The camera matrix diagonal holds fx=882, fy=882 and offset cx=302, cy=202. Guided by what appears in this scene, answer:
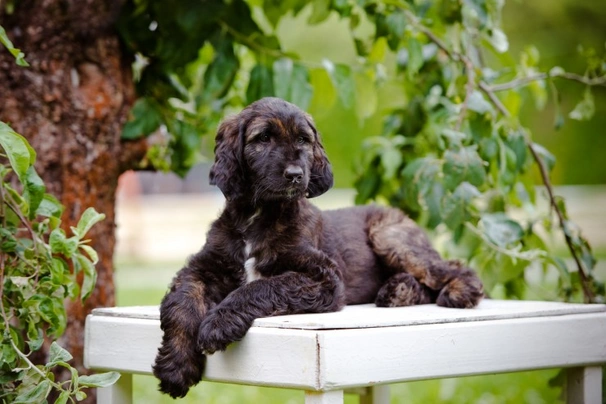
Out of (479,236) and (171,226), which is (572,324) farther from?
(171,226)

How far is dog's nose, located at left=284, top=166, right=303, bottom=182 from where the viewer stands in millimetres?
3152

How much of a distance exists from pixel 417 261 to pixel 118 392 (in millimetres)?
1406

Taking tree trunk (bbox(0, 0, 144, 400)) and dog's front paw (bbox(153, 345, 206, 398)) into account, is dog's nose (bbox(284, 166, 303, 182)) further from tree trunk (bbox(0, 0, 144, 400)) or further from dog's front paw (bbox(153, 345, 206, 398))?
tree trunk (bbox(0, 0, 144, 400))

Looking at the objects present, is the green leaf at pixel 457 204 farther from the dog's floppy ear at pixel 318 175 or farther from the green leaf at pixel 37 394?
the green leaf at pixel 37 394

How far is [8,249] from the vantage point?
3.29 metres

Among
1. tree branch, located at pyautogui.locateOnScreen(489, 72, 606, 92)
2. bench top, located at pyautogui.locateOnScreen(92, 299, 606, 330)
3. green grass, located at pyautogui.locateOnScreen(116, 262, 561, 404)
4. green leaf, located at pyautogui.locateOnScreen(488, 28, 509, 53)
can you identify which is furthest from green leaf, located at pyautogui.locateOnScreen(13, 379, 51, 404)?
green grass, located at pyautogui.locateOnScreen(116, 262, 561, 404)

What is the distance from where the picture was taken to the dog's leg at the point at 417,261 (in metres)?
3.70

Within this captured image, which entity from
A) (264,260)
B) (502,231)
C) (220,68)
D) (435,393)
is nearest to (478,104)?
(502,231)

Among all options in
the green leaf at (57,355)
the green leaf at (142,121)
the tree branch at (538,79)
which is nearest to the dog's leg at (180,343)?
the green leaf at (57,355)

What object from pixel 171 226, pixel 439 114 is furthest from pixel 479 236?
pixel 171 226

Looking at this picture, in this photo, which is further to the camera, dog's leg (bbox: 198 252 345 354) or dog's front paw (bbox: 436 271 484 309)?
dog's front paw (bbox: 436 271 484 309)

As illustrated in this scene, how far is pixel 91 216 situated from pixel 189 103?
186 cm

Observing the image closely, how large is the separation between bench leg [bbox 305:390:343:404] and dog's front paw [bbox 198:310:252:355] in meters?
0.31

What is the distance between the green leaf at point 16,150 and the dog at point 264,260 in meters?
0.68
